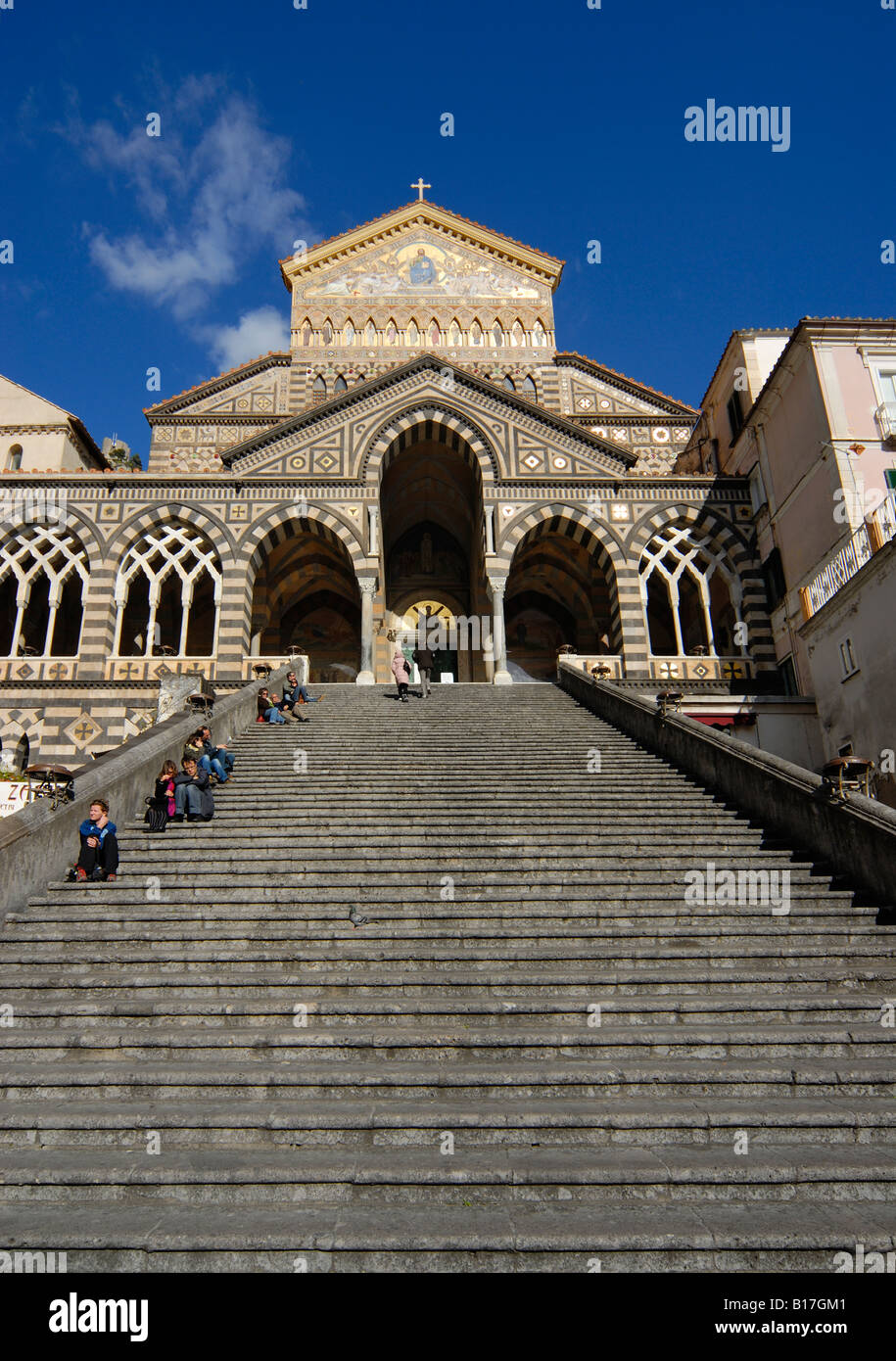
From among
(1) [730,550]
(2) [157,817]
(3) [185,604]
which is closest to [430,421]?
(3) [185,604]

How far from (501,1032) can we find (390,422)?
75.3 feet

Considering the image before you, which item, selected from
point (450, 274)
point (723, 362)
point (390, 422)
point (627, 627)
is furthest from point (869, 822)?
point (450, 274)

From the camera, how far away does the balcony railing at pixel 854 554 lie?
17938 mm

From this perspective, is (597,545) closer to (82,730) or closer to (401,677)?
(401,677)

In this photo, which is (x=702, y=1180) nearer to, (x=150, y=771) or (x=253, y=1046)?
(x=253, y=1046)

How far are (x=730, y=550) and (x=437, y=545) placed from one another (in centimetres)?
1170

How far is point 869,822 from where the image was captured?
9016mm

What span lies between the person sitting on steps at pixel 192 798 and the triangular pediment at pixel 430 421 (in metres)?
16.1

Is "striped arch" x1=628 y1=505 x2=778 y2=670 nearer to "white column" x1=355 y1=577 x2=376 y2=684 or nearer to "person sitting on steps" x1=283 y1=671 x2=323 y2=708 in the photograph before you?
"white column" x1=355 y1=577 x2=376 y2=684

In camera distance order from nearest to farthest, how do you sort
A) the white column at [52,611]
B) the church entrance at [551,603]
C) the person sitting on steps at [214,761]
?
the person sitting on steps at [214,761], the white column at [52,611], the church entrance at [551,603]

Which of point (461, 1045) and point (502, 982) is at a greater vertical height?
point (502, 982)

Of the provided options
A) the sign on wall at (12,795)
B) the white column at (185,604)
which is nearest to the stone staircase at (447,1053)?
the sign on wall at (12,795)

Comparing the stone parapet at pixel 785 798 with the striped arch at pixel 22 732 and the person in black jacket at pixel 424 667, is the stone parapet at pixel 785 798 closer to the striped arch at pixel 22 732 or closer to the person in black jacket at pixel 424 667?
the person in black jacket at pixel 424 667

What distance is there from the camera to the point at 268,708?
56.5ft
